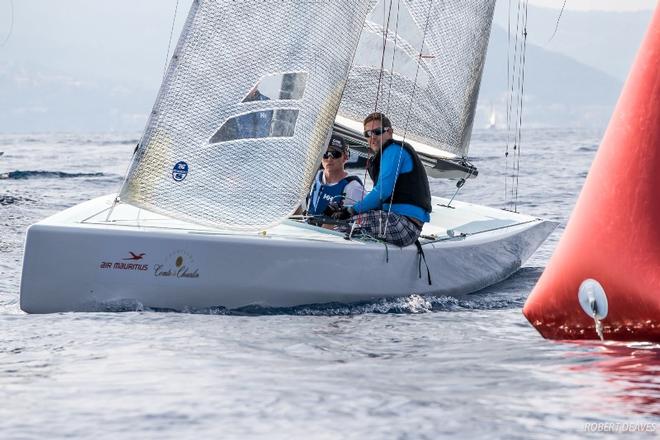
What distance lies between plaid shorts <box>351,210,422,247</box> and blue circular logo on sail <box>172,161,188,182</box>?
99 cm

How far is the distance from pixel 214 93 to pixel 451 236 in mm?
1778

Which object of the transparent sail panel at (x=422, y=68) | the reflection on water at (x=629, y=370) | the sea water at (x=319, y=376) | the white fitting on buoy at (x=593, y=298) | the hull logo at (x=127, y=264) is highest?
the transparent sail panel at (x=422, y=68)

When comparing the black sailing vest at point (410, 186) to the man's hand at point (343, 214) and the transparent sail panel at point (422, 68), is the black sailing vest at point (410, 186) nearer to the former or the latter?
the man's hand at point (343, 214)

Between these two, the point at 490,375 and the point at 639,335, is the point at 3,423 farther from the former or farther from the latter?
the point at 639,335

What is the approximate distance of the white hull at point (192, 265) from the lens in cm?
537

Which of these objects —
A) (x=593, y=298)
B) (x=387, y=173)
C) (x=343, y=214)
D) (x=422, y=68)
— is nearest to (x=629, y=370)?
(x=593, y=298)

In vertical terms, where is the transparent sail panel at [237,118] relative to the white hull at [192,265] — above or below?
above

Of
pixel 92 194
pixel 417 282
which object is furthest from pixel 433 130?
pixel 92 194

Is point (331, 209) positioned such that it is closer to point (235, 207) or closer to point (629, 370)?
point (235, 207)

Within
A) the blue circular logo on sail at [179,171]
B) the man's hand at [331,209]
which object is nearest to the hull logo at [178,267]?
the blue circular logo on sail at [179,171]

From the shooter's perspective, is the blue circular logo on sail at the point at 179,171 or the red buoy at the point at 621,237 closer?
the red buoy at the point at 621,237

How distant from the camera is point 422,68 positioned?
816 cm

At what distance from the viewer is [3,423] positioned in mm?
3527

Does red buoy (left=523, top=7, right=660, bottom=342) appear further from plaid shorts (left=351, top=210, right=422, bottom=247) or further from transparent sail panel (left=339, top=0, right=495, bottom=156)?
transparent sail panel (left=339, top=0, right=495, bottom=156)
